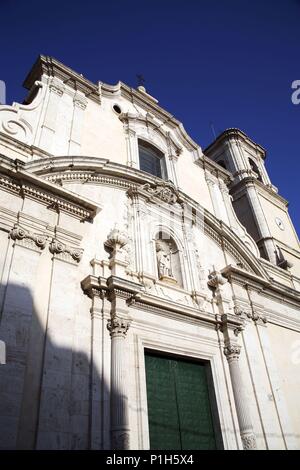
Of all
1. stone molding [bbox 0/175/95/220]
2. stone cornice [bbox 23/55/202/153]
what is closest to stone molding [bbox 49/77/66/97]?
stone cornice [bbox 23/55/202/153]

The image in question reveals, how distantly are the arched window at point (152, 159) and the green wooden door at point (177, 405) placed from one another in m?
6.12

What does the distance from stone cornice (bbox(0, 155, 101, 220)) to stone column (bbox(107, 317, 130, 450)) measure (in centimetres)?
242

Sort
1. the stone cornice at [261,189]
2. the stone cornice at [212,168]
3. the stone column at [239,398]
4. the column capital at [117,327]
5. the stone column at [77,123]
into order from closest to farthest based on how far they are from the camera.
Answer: the column capital at [117,327], the stone column at [239,398], the stone column at [77,123], the stone cornice at [212,168], the stone cornice at [261,189]

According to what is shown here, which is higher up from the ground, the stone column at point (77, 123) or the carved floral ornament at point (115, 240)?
the stone column at point (77, 123)

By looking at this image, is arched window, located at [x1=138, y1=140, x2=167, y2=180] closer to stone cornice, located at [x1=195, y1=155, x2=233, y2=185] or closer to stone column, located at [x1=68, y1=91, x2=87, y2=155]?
stone cornice, located at [x1=195, y1=155, x2=233, y2=185]

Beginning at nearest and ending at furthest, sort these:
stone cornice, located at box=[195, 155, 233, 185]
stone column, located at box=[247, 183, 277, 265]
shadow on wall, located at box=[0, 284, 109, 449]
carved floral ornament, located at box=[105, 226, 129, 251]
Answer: shadow on wall, located at box=[0, 284, 109, 449], carved floral ornament, located at box=[105, 226, 129, 251], stone cornice, located at box=[195, 155, 233, 185], stone column, located at box=[247, 183, 277, 265]

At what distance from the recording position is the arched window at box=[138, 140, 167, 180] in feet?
38.7

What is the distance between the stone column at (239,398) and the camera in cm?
737

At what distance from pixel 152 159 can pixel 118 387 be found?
7872 millimetres

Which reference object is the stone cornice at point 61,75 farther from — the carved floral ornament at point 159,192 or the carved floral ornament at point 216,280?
the carved floral ornament at point 216,280

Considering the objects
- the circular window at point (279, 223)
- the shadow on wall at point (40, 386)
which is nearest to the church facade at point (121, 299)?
the shadow on wall at point (40, 386)

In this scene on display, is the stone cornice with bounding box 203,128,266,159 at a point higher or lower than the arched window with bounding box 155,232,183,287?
higher

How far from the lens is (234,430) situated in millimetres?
7504
